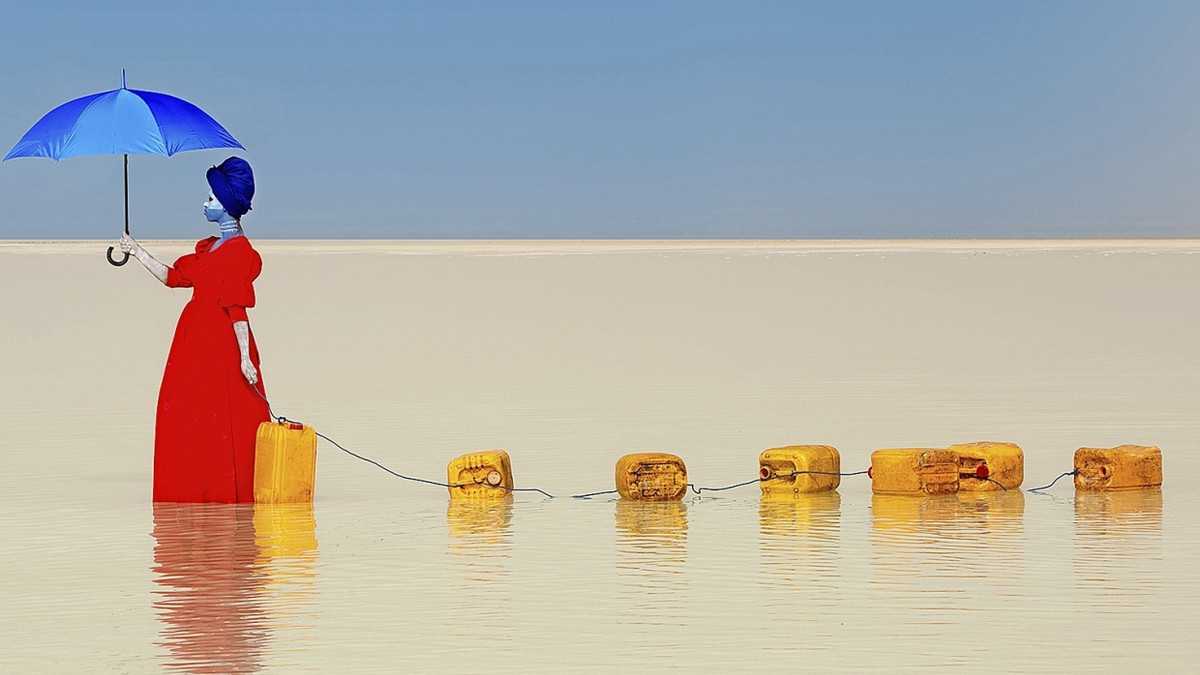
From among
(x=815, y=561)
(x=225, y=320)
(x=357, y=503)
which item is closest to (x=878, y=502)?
(x=815, y=561)

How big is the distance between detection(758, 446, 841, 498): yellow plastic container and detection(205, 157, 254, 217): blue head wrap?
276cm

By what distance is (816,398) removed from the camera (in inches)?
564

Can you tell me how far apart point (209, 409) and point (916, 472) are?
337 cm

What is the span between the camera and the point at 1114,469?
9.19m

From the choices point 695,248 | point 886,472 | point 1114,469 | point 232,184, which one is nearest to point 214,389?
point 232,184

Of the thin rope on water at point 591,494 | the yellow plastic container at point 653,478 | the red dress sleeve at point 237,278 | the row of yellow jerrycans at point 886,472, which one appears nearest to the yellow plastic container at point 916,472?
the row of yellow jerrycans at point 886,472

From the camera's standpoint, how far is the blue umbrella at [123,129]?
8836 mm

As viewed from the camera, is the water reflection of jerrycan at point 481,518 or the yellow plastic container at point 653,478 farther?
the yellow plastic container at point 653,478

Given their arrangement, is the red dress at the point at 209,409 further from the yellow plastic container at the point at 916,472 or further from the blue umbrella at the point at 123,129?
the yellow plastic container at the point at 916,472

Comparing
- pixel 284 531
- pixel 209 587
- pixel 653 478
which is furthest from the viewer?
pixel 653 478

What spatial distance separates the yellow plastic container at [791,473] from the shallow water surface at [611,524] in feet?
0.25

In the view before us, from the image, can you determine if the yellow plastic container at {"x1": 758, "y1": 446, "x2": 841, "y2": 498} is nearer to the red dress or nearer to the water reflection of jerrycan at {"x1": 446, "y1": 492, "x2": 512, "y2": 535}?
the water reflection of jerrycan at {"x1": 446, "y1": 492, "x2": 512, "y2": 535}

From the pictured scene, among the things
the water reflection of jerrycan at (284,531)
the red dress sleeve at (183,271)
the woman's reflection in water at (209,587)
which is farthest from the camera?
the red dress sleeve at (183,271)

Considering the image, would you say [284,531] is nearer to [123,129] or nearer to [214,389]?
[214,389]
